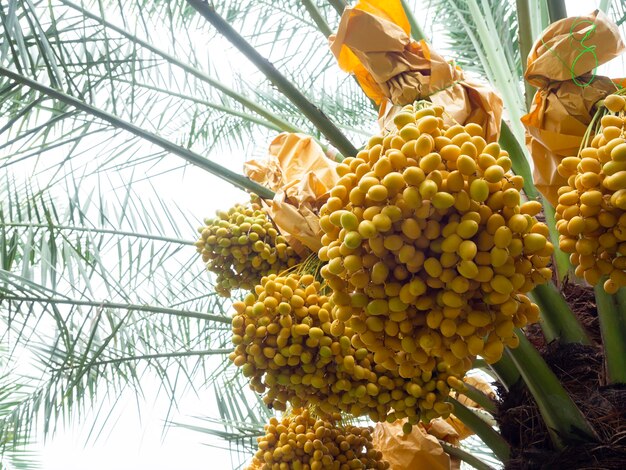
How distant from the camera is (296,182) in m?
1.79

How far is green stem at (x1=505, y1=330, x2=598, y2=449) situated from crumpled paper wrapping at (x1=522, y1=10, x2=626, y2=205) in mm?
333

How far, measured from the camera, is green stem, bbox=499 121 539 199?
190 cm

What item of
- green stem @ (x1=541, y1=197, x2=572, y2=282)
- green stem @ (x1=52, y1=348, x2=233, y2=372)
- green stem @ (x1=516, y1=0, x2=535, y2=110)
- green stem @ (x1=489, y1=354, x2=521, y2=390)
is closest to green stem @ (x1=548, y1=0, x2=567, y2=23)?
green stem @ (x1=516, y1=0, x2=535, y2=110)

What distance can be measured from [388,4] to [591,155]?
2.02ft

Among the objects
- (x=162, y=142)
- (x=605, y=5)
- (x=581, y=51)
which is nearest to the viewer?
(x=581, y=51)

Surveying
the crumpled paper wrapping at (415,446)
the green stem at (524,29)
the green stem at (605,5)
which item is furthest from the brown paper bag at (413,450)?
the green stem at (605,5)

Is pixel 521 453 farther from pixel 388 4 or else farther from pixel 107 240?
pixel 107 240

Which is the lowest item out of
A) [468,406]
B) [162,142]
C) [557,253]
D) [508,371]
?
[468,406]

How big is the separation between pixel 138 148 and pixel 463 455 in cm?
134

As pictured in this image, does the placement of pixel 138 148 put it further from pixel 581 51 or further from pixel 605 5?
pixel 605 5

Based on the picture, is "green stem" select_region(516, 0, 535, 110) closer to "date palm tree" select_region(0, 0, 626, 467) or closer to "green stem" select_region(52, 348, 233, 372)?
"date palm tree" select_region(0, 0, 626, 467)

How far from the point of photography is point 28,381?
10.4 feet

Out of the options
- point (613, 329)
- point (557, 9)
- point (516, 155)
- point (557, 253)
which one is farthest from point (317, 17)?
point (613, 329)

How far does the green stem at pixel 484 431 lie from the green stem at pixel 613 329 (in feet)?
1.12
